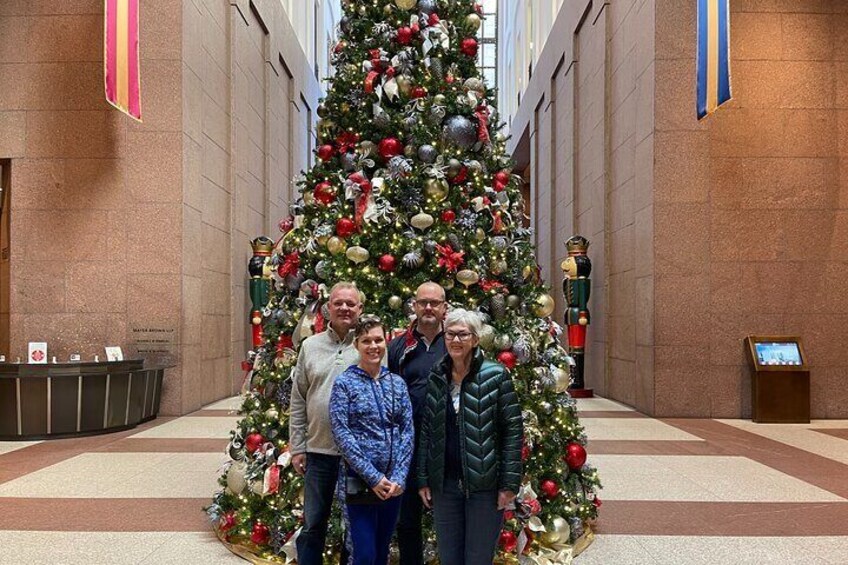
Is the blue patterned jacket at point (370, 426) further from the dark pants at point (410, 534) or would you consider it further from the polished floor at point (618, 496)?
the polished floor at point (618, 496)

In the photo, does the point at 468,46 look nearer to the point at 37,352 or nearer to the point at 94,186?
the point at 94,186

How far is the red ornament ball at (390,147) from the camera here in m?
5.19

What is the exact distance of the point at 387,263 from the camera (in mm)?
4926

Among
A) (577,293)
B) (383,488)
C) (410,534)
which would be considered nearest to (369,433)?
(383,488)

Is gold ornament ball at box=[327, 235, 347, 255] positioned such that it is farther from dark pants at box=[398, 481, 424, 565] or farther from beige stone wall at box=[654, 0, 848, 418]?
beige stone wall at box=[654, 0, 848, 418]

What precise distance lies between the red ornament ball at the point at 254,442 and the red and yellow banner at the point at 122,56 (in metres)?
6.28

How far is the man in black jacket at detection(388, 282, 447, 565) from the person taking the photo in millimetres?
3660

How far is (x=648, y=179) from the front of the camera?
37.6ft

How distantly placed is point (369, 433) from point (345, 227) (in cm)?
203

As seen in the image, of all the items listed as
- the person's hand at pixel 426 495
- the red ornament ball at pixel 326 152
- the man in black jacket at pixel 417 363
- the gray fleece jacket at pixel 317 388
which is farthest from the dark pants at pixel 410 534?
the red ornament ball at pixel 326 152

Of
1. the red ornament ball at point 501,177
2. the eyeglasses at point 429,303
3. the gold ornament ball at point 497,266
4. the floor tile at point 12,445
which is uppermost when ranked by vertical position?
the red ornament ball at point 501,177

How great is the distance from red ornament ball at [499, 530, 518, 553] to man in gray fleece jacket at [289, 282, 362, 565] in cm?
134

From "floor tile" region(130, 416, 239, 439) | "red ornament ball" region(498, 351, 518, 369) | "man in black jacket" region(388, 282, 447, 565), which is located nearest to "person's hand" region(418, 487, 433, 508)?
"man in black jacket" region(388, 282, 447, 565)

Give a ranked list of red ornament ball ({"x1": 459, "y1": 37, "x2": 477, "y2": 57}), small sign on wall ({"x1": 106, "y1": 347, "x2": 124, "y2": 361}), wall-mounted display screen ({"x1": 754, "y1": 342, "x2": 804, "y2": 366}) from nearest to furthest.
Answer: red ornament ball ({"x1": 459, "y1": 37, "x2": 477, "y2": 57}) → small sign on wall ({"x1": 106, "y1": 347, "x2": 124, "y2": 361}) → wall-mounted display screen ({"x1": 754, "y1": 342, "x2": 804, "y2": 366})
